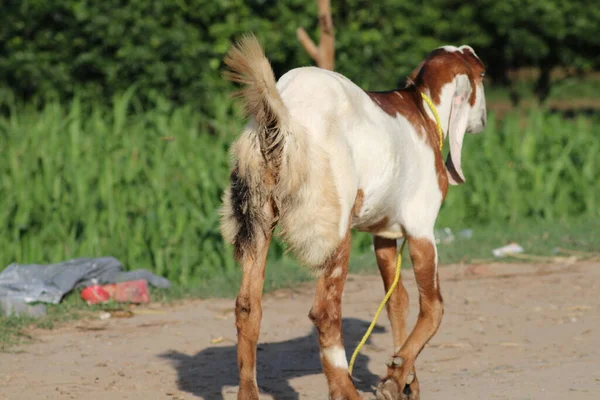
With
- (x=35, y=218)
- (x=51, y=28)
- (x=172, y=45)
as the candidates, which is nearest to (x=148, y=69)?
(x=172, y=45)

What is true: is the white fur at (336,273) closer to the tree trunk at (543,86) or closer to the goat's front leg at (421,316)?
the goat's front leg at (421,316)

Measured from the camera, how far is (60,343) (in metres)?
5.68

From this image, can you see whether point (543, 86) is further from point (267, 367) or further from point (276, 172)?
point (276, 172)

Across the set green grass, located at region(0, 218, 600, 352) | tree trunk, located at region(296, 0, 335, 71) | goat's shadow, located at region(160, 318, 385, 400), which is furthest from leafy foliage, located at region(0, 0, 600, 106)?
goat's shadow, located at region(160, 318, 385, 400)

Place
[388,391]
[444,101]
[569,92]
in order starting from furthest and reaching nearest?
[569,92]
[444,101]
[388,391]

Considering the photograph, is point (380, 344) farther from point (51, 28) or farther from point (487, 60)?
point (487, 60)

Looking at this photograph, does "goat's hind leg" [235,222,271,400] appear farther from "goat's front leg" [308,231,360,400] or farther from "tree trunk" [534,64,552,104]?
"tree trunk" [534,64,552,104]

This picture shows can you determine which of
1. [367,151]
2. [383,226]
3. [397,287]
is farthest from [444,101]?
[367,151]

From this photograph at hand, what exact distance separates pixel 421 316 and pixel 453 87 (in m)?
1.14

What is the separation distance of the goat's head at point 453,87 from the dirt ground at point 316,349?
3.41ft

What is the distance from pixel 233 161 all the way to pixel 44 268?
3.05m

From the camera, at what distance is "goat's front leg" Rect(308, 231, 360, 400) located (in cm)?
387

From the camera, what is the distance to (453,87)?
4969mm

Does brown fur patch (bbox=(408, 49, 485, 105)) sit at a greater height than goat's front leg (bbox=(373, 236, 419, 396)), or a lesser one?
greater
